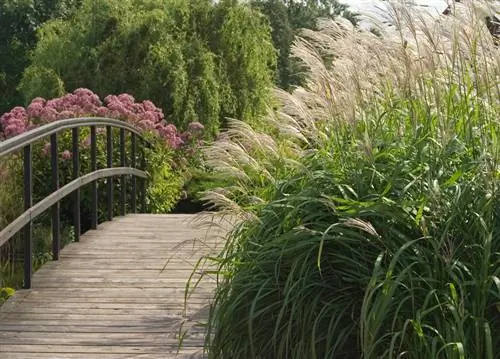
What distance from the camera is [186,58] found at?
59.9 ft

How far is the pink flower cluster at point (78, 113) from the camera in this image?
11.3 metres

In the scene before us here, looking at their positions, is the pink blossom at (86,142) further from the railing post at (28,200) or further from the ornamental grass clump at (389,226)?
the ornamental grass clump at (389,226)

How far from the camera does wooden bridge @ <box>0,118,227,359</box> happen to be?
4.88 m

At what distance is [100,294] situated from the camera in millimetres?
6008

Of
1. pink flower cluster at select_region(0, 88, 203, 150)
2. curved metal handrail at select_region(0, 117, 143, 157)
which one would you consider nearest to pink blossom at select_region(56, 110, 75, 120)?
pink flower cluster at select_region(0, 88, 203, 150)

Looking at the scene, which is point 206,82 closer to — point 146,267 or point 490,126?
point 146,267

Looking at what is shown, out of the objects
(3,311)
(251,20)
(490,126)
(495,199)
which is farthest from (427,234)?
(251,20)

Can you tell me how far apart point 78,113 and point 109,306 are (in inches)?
244

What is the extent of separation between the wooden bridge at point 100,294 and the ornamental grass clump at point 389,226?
17.9 inches

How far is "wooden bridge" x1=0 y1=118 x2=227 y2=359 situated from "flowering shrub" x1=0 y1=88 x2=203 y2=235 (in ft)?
8.07

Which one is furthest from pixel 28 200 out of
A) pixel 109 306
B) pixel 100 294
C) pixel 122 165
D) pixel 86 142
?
pixel 86 142

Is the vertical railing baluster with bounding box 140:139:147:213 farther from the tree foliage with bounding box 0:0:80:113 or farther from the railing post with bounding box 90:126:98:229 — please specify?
the tree foliage with bounding box 0:0:80:113

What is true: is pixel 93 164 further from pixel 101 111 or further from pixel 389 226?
pixel 389 226

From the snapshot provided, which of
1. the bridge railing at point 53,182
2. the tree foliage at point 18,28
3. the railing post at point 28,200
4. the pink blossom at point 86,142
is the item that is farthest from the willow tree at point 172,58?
the tree foliage at point 18,28
